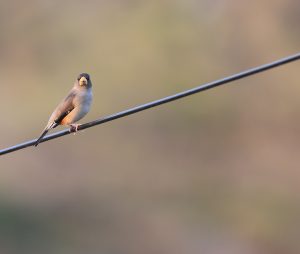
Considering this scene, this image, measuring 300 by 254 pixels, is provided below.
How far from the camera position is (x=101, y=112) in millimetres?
30984

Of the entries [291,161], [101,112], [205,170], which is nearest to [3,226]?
[101,112]

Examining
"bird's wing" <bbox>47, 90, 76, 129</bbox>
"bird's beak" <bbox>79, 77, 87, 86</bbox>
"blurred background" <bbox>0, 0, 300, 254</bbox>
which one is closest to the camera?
"bird's wing" <bbox>47, 90, 76, 129</bbox>

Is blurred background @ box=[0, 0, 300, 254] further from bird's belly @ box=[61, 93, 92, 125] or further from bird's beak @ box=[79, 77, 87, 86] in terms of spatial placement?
bird's belly @ box=[61, 93, 92, 125]

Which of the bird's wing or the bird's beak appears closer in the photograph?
the bird's wing

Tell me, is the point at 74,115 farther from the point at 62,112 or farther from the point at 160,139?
the point at 160,139

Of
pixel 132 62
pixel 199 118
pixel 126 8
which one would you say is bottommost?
pixel 199 118

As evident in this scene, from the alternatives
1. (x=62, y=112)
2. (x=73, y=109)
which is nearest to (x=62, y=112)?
(x=62, y=112)

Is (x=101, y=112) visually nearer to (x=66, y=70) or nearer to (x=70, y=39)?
(x=66, y=70)

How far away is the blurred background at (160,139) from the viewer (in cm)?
2938

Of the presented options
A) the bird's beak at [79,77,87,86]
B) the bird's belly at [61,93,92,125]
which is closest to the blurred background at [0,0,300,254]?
the bird's beak at [79,77,87,86]

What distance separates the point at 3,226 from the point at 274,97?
11.2 metres

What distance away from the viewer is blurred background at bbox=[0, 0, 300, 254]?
29.4 meters

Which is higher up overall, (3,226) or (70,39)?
(70,39)

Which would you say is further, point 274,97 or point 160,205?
point 274,97
